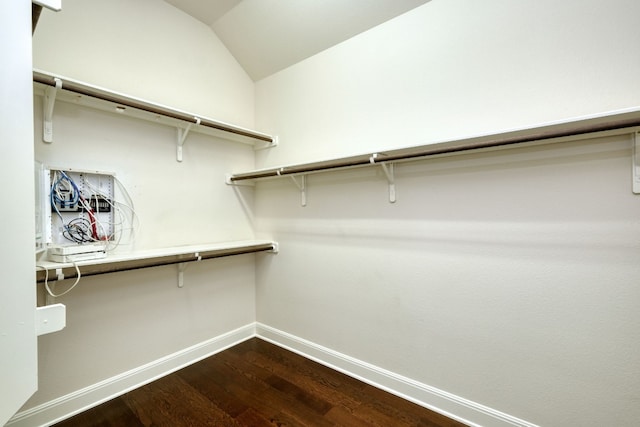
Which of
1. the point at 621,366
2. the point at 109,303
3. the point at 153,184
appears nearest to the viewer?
the point at 621,366

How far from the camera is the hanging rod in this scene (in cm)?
112

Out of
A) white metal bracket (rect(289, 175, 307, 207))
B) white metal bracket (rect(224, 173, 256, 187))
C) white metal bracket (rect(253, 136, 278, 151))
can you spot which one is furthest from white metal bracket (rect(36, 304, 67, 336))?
white metal bracket (rect(253, 136, 278, 151))

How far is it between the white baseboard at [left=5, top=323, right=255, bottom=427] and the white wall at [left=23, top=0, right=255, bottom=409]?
0.12 ft

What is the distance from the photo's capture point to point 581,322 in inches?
52.6

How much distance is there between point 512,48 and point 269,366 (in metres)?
2.48

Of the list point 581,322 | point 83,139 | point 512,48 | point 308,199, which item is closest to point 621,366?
point 581,322

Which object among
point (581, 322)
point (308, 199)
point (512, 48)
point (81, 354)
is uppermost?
point (512, 48)

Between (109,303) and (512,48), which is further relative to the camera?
(109,303)

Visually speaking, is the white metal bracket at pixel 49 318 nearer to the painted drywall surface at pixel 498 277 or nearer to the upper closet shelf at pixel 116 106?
the upper closet shelf at pixel 116 106

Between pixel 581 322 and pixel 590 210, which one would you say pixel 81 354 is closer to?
pixel 581 322

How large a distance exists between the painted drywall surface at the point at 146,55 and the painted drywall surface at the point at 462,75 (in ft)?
2.01

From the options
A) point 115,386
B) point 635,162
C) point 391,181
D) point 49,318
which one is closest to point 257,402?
point 115,386

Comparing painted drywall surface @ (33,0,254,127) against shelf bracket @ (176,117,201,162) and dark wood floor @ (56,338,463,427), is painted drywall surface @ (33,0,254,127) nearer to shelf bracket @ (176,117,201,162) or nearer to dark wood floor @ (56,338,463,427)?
shelf bracket @ (176,117,201,162)

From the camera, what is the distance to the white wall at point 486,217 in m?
1.29
